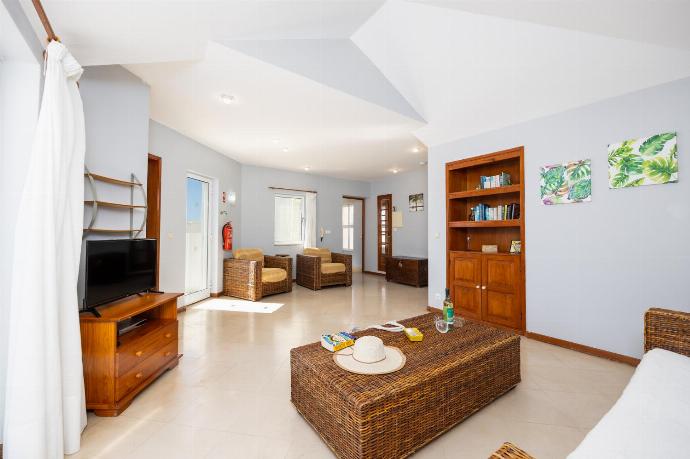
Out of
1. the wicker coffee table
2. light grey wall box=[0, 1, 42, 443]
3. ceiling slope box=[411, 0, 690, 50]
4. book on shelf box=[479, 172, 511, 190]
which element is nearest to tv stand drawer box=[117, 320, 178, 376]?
light grey wall box=[0, 1, 42, 443]

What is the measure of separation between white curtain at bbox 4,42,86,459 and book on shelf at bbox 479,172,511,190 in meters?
3.99

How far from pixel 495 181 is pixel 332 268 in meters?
3.51

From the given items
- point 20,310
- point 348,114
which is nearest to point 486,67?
point 348,114

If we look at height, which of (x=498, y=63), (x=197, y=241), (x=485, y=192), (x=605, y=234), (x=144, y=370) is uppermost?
(x=498, y=63)


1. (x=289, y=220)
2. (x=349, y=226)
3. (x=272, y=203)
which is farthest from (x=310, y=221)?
(x=349, y=226)

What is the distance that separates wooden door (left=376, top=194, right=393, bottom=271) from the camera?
305 inches

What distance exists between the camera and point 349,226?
8516 millimetres

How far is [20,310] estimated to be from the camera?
56.3 inches

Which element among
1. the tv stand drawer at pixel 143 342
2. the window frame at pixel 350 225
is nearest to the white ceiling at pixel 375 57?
the tv stand drawer at pixel 143 342

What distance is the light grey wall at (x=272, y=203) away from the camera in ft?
20.1

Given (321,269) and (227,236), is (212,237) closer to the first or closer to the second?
(227,236)

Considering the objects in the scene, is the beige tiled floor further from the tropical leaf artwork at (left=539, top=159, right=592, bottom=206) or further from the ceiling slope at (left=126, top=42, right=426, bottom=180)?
the ceiling slope at (left=126, top=42, right=426, bottom=180)

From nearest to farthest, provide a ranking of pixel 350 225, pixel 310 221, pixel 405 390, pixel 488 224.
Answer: pixel 405 390 → pixel 488 224 → pixel 310 221 → pixel 350 225

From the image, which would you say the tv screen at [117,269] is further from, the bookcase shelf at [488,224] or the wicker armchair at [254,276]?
the bookcase shelf at [488,224]
